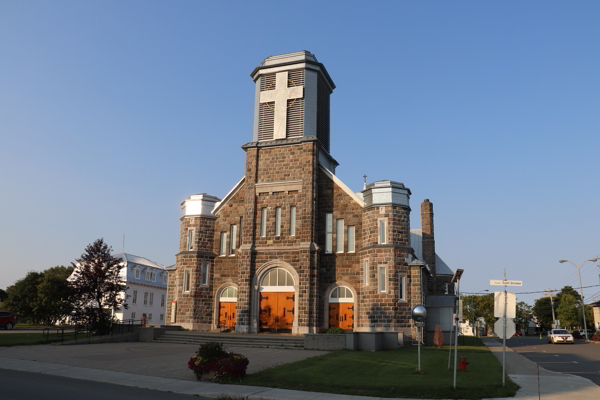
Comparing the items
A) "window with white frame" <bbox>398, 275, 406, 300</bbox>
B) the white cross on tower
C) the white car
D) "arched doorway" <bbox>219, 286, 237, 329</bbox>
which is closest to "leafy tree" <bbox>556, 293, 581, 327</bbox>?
the white car

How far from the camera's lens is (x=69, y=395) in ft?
41.1

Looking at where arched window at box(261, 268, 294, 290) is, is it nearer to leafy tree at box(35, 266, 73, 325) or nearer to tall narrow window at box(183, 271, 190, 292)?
tall narrow window at box(183, 271, 190, 292)

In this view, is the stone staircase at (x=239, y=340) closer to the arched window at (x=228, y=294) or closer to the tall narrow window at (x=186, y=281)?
the tall narrow window at (x=186, y=281)

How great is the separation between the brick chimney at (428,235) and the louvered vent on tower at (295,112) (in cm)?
2261

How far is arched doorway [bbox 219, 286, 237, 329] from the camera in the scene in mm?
35844

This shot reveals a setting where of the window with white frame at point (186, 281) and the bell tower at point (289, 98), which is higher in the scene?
the bell tower at point (289, 98)

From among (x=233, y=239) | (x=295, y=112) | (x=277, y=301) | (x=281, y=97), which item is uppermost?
(x=281, y=97)

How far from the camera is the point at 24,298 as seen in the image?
206ft

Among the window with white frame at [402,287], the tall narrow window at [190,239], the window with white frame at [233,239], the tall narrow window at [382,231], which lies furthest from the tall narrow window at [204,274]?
the window with white frame at [402,287]

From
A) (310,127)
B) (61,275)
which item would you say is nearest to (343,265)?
(310,127)

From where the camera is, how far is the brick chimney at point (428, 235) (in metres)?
52.6

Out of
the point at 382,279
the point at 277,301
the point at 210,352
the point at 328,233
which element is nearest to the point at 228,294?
the point at 277,301

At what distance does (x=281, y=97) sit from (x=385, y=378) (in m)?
24.5

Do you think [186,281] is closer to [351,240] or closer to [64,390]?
[351,240]
